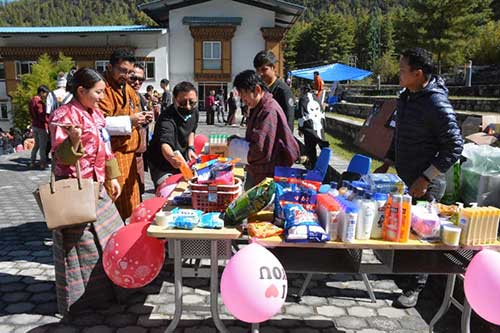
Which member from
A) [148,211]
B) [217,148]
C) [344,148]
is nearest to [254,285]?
[148,211]

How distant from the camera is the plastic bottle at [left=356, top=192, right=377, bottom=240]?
7.65ft

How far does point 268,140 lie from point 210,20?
83.4ft

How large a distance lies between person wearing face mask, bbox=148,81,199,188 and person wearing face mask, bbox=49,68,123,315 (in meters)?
0.60

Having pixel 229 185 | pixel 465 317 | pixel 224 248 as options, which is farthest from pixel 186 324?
pixel 465 317

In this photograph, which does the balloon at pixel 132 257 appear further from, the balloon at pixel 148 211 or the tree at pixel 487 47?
the tree at pixel 487 47

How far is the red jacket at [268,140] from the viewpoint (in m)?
3.18

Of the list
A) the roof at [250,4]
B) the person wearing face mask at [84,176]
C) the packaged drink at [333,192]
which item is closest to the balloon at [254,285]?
the packaged drink at [333,192]

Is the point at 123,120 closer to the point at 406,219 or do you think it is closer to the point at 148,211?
the point at 148,211

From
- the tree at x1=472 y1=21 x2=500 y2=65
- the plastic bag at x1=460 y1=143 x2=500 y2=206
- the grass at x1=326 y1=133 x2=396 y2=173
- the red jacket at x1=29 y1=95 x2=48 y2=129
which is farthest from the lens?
the tree at x1=472 y1=21 x2=500 y2=65

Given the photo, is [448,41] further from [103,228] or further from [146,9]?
[103,228]

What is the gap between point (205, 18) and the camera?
1062 inches

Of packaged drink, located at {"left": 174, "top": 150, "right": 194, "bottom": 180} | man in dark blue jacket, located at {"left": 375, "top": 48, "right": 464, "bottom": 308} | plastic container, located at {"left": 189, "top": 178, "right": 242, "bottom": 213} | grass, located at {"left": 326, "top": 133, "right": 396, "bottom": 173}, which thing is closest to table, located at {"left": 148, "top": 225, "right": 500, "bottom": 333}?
plastic container, located at {"left": 189, "top": 178, "right": 242, "bottom": 213}

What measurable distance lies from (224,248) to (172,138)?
1.51 meters

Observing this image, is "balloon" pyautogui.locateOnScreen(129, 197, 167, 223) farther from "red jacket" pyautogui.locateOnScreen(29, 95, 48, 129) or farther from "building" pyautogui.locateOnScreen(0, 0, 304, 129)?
"building" pyautogui.locateOnScreen(0, 0, 304, 129)
